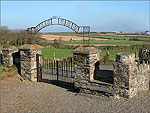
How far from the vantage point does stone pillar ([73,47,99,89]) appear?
788cm

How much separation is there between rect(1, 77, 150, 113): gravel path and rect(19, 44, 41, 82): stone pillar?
151cm

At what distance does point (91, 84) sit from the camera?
7.88 metres

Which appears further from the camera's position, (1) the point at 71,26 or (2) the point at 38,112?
(1) the point at 71,26

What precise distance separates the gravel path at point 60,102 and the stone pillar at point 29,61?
1514 millimetres

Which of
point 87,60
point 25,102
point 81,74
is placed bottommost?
point 25,102

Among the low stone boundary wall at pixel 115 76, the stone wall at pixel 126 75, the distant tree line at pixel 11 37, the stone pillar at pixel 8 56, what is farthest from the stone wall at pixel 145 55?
the distant tree line at pixel 11 37

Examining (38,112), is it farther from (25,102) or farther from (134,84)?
(134,84)

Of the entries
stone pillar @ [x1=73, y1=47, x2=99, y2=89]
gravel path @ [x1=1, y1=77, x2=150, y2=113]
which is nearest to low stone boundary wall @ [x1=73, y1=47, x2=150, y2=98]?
stone pillar @ [x1=73, y1=47, x2=99, y2=89]

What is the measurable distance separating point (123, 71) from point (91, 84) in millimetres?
1659

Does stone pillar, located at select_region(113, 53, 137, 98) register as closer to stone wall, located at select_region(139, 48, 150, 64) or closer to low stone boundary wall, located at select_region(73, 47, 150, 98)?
low stone boundary wall, located at select_region(73, 47, 150, 98)

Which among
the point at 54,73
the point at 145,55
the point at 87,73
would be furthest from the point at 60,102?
the point at 145,55

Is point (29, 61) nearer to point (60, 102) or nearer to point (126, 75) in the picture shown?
point (60, 102)

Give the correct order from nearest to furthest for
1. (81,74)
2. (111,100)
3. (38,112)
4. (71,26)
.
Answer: (38,112) < (111,100) < (81,74) < (71,26)

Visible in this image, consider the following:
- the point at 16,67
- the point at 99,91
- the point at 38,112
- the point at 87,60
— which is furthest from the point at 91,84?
the point at 16,67
